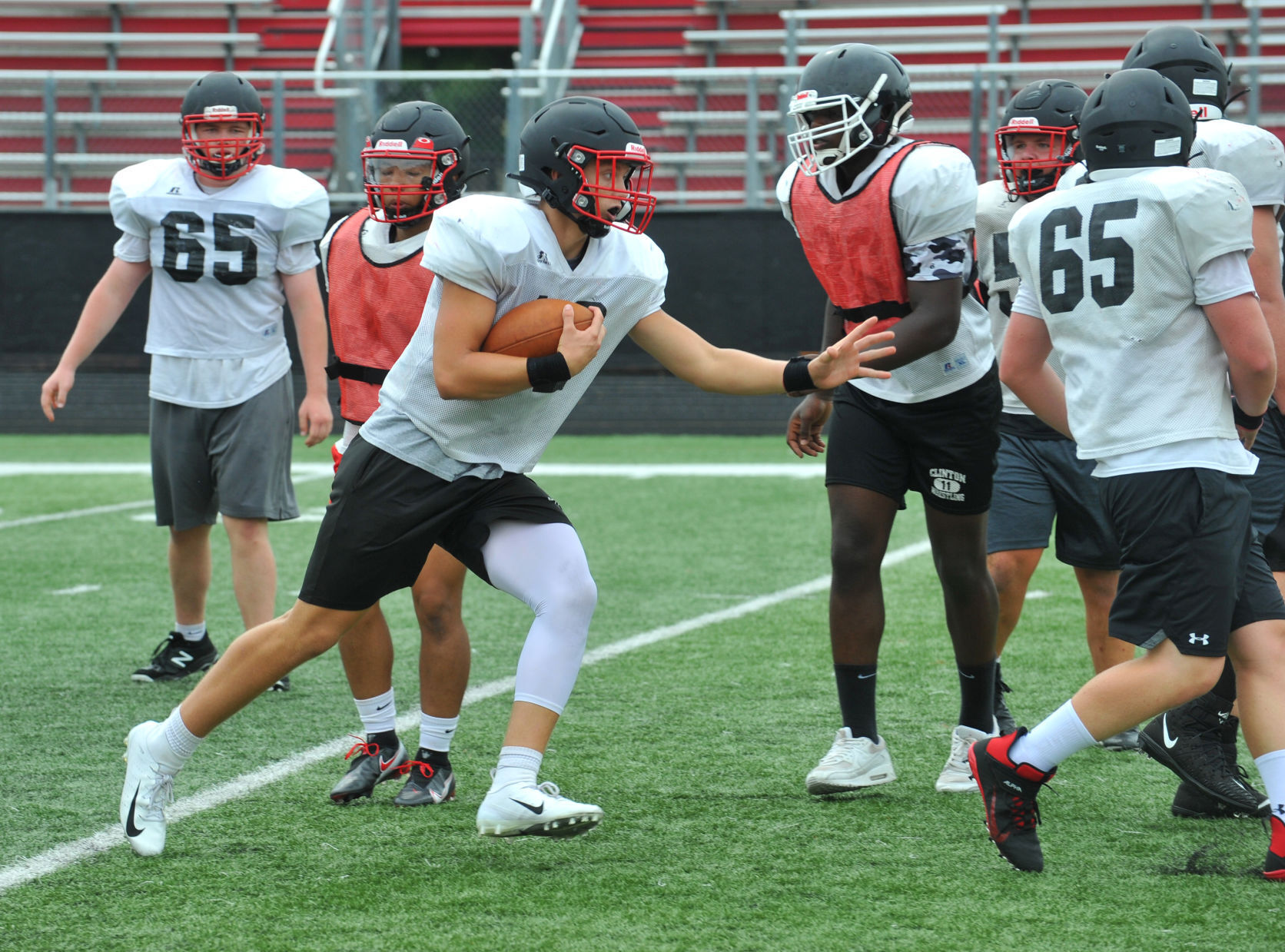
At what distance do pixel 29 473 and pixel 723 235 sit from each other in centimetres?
588

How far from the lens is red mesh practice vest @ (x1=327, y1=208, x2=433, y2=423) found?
12.6 ft

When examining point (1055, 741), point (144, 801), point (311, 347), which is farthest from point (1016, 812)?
point (311, 347)

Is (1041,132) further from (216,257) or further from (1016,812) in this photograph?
(216,257)

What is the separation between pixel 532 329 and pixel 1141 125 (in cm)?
127

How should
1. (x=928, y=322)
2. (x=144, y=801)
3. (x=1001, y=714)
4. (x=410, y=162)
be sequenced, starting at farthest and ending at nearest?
1. (x=1001, y=714)
2. (x=410, y=162)
3. (x=928, y=322)
4. (x=144, y=801)

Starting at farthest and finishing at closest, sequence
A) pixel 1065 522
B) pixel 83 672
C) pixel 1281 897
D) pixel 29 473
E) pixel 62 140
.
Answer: pixel 62 140 → pixel 29 473 → pixel 83 672 → pixel 1065 522 → pixel 1281 897

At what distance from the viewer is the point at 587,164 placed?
10.2 feet

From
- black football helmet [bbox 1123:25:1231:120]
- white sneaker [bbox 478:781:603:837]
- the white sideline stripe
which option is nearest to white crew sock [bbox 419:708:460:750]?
the white sideline stripe

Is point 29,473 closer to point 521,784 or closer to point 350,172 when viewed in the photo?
point 350,172

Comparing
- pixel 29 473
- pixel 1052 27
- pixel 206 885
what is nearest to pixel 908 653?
pixel 206 885

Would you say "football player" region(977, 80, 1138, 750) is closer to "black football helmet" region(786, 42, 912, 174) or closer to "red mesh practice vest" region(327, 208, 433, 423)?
"black football helmet" region(786, 42, 912, 174)

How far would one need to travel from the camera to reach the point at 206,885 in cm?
305

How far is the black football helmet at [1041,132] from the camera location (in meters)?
4.19

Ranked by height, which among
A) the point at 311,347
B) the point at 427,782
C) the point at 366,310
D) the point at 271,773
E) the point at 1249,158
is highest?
the point at 1249,158
